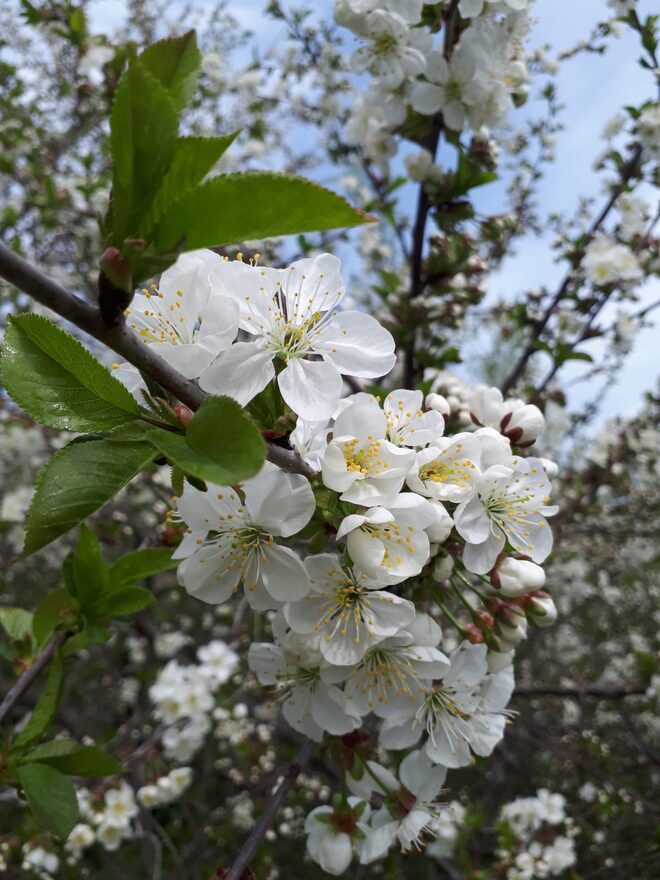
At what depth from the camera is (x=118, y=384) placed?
0.79 metres

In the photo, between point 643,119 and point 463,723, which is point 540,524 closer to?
point 463,723

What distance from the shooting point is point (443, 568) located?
1073 millimetres

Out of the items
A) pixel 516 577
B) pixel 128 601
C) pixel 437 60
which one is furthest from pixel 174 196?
pixel 437 60

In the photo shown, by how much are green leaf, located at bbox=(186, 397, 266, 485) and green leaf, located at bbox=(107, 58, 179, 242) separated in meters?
0.22

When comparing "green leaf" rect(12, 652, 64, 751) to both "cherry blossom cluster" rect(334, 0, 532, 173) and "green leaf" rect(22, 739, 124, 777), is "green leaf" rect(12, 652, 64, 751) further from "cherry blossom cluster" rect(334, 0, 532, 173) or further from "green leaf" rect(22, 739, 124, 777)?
"cherry blossom cluster" rect(334, 0, 532, 173)

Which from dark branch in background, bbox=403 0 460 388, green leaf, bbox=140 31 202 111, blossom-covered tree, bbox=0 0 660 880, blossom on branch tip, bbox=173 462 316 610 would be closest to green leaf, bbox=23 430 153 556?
blossom-covered tree, bbox=0 0 660 880

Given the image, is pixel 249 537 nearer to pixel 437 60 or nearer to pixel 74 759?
pixel 74 759

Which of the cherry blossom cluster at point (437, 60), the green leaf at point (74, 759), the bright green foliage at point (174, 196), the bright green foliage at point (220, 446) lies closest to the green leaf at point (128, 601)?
the green leaf at point (74, 759)

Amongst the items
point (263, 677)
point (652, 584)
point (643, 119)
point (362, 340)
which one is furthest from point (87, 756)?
point (652, 584)

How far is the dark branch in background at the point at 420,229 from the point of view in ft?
6.46

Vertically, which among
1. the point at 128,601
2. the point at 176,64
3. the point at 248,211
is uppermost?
the point at 176,64

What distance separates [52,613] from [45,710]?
0.22 m

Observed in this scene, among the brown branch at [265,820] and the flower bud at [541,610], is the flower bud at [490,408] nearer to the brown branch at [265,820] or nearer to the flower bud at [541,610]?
the flower bud at [541,610]

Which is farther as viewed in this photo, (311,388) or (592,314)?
(592,314)
